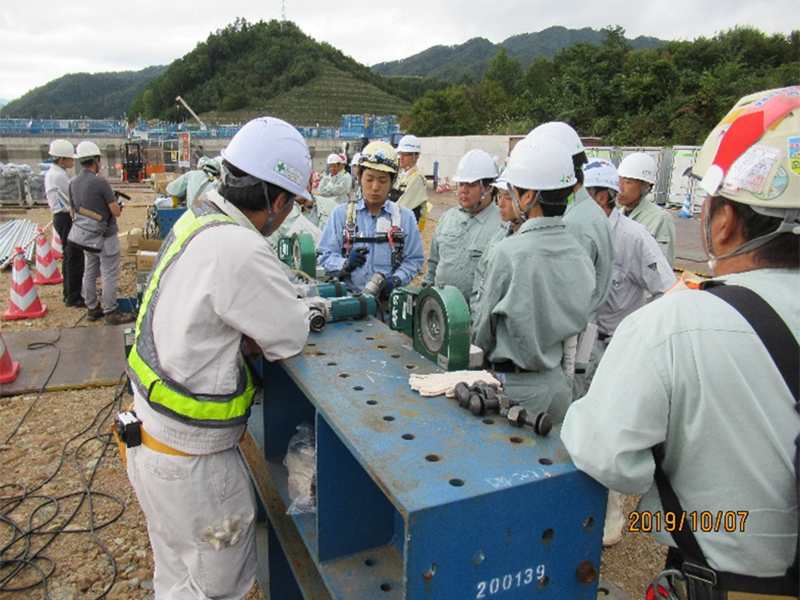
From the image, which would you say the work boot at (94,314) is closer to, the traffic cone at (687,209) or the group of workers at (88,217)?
the group of workers at (88,217)

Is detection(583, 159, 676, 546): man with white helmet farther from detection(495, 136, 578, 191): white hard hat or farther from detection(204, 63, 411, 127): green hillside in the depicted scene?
detection(204, 63, 411, 127): green hillside

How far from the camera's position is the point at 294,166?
A: 1952 mm

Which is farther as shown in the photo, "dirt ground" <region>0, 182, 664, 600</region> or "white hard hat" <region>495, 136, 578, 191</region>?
"dirt ground" <region>0, 182, 664, 600</region>

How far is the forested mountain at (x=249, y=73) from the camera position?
3366 inches

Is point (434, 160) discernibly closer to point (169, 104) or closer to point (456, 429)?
point (456, 429)

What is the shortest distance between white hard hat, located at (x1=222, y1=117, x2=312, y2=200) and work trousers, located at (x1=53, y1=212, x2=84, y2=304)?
5994mm

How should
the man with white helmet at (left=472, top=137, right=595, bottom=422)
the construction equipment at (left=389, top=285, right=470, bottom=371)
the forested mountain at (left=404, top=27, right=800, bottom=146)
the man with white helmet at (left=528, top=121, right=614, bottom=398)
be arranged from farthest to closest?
the forested mountain at (left=404, top=27, right=800, bottom=146) → the man with white helmet at (left=528, top=121, right=614, bottom=398) → the man with white helmet at (left=472, top=137, right=595, bottom=422) → the construction equipment at (left=389, top=285, right=470, bottom=371)

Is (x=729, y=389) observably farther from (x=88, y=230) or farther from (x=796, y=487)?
(x=88, y=230)

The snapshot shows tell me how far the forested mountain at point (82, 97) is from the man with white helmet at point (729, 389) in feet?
417

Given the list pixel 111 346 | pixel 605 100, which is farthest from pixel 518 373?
pixel 605 100

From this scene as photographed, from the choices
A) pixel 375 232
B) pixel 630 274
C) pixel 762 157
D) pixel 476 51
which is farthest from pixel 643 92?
pixel 476 51

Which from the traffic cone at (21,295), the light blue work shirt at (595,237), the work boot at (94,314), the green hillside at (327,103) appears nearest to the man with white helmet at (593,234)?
the light blue work shirt at (595,237)

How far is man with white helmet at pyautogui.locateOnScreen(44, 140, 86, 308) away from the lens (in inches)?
280

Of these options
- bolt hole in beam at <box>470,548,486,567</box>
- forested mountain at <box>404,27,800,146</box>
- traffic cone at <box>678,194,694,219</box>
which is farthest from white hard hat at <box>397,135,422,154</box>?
forested mountain at <box>404,27,800,146</box>
